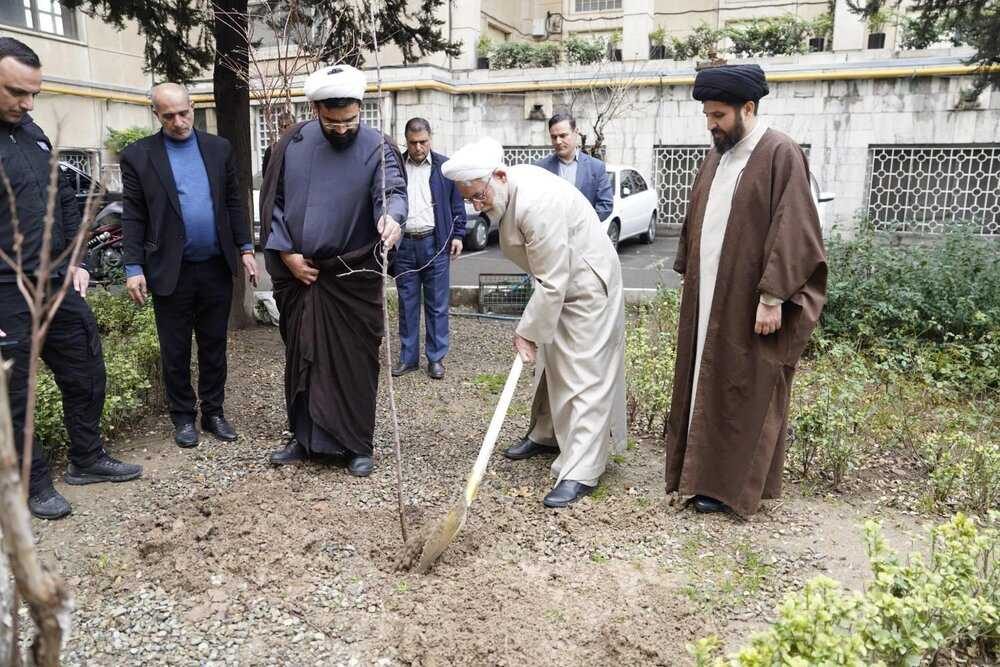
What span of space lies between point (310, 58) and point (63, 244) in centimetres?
278

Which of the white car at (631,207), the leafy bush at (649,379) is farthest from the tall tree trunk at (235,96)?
the white car at (631,207)

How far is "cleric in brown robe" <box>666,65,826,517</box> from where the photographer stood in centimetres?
318

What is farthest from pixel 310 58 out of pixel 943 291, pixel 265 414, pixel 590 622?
pixel 943 291

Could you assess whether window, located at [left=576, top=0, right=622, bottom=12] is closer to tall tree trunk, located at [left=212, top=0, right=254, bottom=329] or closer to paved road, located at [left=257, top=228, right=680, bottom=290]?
paved road, located at [left=257, top=228, right=680, bottom=290]

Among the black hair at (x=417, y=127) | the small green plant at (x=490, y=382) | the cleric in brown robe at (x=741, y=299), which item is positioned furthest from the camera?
the black hair at (x=417, y=127)

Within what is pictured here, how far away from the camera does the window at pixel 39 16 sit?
16.7m

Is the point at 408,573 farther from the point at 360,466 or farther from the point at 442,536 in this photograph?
the point at 360,466

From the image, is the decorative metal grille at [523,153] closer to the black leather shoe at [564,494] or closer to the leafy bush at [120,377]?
the leafy bush at [120,377]

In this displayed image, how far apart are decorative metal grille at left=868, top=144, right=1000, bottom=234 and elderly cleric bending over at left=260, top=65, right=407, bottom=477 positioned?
43.5 feet

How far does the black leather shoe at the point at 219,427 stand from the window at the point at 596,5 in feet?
67.7

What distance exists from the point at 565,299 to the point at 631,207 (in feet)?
34.0

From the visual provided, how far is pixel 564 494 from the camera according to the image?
3.67 meters

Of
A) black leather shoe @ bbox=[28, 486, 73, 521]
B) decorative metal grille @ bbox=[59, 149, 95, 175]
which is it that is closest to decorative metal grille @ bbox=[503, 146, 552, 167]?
decorative metal grille @ bbox=[59, 149, 95, 175]

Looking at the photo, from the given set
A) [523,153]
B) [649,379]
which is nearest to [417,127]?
[649,379]
